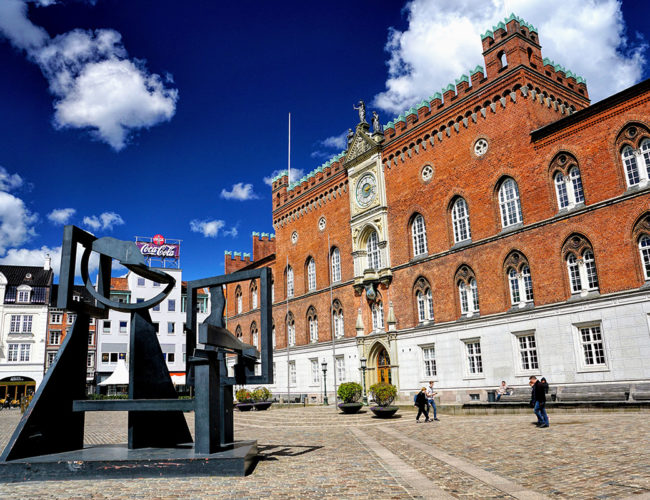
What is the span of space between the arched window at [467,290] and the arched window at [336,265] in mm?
12330

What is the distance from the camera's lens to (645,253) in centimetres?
2356

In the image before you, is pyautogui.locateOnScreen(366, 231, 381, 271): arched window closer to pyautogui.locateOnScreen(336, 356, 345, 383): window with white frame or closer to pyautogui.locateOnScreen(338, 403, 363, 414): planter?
pyautogui.locateOnScreen(336, 356, 345, 383): window with white frame

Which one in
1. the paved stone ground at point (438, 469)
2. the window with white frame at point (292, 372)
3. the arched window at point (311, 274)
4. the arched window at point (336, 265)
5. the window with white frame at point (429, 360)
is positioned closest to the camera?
the paved stone ground at point (438, 469)

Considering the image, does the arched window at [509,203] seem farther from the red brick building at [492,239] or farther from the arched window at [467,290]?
the arched window at [467,290]

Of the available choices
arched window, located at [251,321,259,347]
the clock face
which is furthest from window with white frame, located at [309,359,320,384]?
the clock face

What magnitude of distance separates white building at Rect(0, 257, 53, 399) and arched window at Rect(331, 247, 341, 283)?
38.9 metres

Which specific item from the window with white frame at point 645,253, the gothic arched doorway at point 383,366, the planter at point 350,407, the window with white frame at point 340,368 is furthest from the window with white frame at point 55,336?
the window with white frame at point 645,253

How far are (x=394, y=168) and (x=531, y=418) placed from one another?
20.9 metres

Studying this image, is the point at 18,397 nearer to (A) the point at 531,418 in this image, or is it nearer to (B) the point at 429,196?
(B) the point at 429,196

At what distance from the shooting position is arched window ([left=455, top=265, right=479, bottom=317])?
1225 inches

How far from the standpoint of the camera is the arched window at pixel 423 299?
1337 inches

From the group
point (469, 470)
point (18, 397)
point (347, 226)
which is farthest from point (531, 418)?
point (18, 397)

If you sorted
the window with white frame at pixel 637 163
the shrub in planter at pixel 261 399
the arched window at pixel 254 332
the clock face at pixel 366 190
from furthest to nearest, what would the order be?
the arched window at pixel 254 332 → the clock face at pixel 366 190 → the shrub in planter at pixel 261 399 → the window with white frame at pixel 637 163

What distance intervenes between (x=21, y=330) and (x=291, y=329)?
3423 cm
